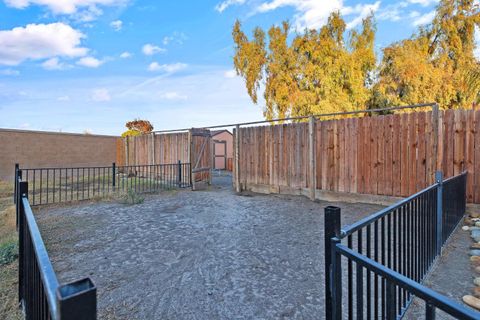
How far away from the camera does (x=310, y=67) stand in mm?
12281

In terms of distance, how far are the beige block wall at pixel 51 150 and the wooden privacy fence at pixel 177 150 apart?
150 centimetres

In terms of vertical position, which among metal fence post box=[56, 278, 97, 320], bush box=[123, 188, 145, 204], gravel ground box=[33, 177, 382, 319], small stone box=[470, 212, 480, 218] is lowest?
gravel ground box=[33, 177, 382, 319]

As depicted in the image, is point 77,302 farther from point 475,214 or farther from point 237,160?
point 237,160

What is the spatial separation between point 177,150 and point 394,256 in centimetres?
877

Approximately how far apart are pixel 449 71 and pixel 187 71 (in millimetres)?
11647

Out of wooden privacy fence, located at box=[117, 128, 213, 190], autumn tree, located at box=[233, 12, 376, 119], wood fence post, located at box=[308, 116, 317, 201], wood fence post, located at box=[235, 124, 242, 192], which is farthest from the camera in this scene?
autumn tree, located at box=[233, 12, 376, 119]

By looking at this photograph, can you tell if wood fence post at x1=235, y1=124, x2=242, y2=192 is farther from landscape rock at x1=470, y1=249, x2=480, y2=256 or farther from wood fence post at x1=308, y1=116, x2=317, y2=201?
landscape rock at x1=470, y1=249, x2=480, y2=256

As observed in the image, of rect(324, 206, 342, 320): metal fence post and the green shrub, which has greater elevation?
rect(324, 206, 342, 320): metal fence post

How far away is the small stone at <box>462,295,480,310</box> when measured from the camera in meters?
2.12

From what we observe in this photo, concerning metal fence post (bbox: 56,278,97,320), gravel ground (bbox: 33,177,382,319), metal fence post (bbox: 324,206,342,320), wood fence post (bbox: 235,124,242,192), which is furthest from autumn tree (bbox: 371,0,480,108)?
metal fence post (bbox: 56,278,97,320)

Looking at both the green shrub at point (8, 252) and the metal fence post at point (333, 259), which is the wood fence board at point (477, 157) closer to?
the metal fence post at point (333, 259)

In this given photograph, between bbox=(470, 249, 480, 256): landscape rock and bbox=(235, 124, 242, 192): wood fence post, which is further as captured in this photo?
bbox=(235, 124, 242, 192): wood fence post

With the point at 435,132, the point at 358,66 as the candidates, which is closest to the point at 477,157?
the point at 435,132

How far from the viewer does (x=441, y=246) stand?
3.11m
